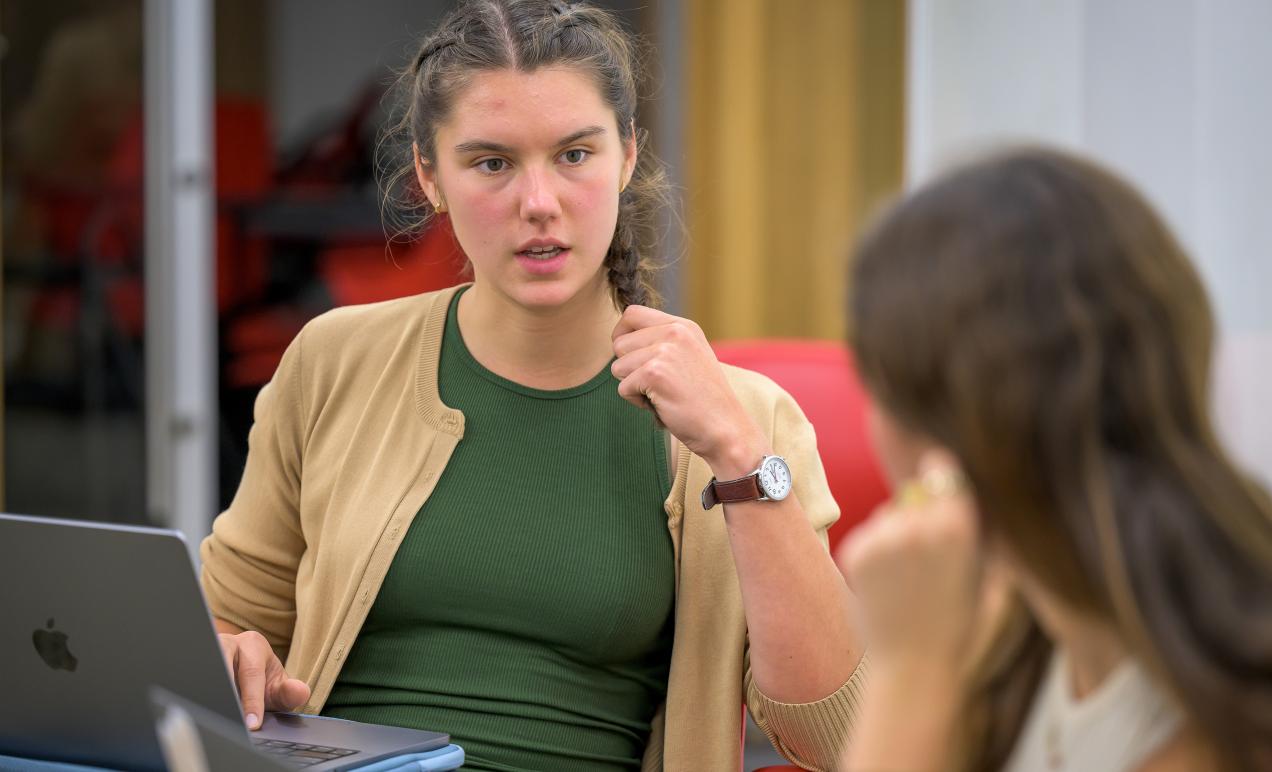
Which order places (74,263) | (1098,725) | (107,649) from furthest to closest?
(74,263) → (107,649) → (1098,725)

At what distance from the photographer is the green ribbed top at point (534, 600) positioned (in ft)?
5.01

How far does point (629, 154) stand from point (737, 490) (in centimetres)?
46

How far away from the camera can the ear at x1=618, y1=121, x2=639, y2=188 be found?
167 centimetres

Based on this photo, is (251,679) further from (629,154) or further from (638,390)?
(629,154)

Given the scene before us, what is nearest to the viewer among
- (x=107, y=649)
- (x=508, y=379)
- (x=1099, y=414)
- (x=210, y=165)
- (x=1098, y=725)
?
(x=1099, y=414)

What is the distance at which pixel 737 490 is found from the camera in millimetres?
1429

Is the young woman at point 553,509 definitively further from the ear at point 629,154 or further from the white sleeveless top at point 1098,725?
the white sleeveless top at point 1098,725

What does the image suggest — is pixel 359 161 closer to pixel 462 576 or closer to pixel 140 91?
pixel 140 91

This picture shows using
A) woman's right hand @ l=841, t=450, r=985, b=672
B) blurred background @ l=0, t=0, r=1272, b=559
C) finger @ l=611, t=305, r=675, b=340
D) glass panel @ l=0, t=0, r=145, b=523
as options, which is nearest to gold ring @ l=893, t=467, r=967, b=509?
woman's right hand @ l=841, t=450, r=985, b=672

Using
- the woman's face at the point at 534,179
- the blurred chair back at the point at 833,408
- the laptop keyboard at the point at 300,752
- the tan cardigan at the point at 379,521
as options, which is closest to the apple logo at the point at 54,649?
the laptop keyboard at the point at 300,752

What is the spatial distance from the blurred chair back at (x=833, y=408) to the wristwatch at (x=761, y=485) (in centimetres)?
38

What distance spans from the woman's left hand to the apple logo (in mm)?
571

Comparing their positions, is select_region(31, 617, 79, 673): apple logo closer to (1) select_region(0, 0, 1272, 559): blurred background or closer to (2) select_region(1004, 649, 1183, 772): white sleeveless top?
(2) select_region(1004, 649, 1183, 772): white sleeveless top

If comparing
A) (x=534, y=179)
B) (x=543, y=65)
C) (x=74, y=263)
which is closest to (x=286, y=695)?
(x=534, y=179)
